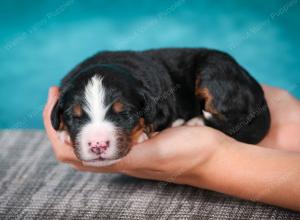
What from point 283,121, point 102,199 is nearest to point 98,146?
point 102,199

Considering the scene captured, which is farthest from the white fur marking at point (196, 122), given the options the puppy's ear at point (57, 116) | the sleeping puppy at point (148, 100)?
the puppy's ear at point (57, 116)

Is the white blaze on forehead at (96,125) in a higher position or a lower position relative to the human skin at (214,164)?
higher

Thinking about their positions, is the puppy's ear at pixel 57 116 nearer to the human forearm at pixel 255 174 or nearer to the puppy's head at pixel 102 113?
the puppy's head at pixel 102 113

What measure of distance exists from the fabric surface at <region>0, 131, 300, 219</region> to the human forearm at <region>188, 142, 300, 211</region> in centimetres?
15

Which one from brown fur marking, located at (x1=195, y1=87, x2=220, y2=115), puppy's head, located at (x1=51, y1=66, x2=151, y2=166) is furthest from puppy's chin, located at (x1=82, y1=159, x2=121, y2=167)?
brown fur marking, located at (x1=195, y1=87, x2=220, y2=115)

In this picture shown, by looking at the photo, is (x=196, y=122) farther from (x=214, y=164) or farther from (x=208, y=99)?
(x=214, y=164)

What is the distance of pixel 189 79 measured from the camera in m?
4.21

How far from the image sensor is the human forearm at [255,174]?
3.17m

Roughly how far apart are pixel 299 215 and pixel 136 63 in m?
1.49

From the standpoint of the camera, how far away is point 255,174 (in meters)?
3.26

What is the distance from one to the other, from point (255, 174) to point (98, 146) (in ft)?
2.95

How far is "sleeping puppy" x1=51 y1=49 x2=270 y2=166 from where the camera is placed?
3.32 meters

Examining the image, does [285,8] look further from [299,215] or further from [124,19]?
[299,215]

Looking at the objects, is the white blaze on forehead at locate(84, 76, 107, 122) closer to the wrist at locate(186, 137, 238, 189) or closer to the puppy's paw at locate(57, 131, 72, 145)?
the puppy's paw at locate(57, 131, 72, 145)
